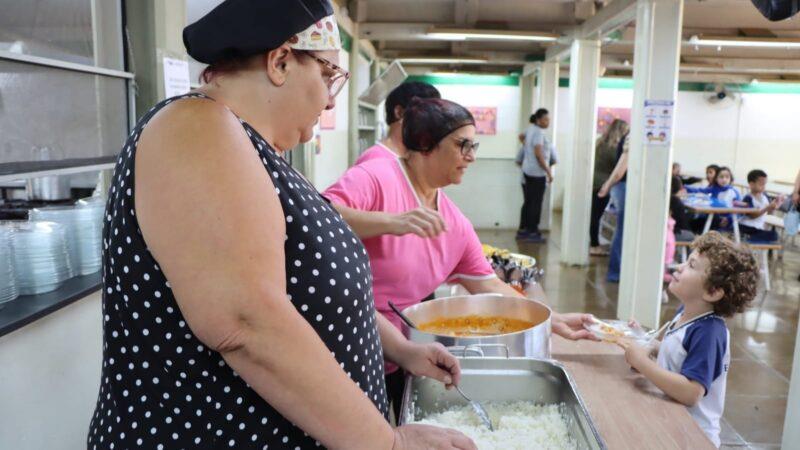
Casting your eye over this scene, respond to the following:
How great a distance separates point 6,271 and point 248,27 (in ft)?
3.41

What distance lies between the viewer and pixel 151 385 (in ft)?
2.84

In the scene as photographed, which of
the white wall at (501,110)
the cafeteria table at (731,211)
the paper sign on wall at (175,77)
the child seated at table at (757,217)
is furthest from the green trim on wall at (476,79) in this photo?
the paper sign on wall at (175,77)

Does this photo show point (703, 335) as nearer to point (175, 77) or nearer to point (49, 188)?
point (175, 77)

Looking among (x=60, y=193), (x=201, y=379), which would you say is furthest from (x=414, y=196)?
(x=201, y=379)

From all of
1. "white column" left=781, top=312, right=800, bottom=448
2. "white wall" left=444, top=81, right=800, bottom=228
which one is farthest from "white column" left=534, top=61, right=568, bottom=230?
"white column" left=781, top=312, right=800, bottom=448

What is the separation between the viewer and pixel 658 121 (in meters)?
4.57

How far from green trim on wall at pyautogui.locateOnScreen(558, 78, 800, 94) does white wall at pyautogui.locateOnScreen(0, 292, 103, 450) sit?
12.1 metres

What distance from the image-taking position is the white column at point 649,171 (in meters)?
4.50

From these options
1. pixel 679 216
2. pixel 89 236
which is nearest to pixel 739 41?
pixel 679 216

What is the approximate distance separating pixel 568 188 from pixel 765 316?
2.40 meters

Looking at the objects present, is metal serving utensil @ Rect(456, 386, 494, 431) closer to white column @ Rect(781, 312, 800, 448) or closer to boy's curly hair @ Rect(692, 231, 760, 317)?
boy's curly hair @ Rect(692, 231, 760, 317)

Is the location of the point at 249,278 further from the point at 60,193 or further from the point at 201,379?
the point at 60,193

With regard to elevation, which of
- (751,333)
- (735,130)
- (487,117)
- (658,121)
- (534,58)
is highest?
Result: (534,58)

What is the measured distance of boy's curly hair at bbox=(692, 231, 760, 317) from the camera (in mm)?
1985
